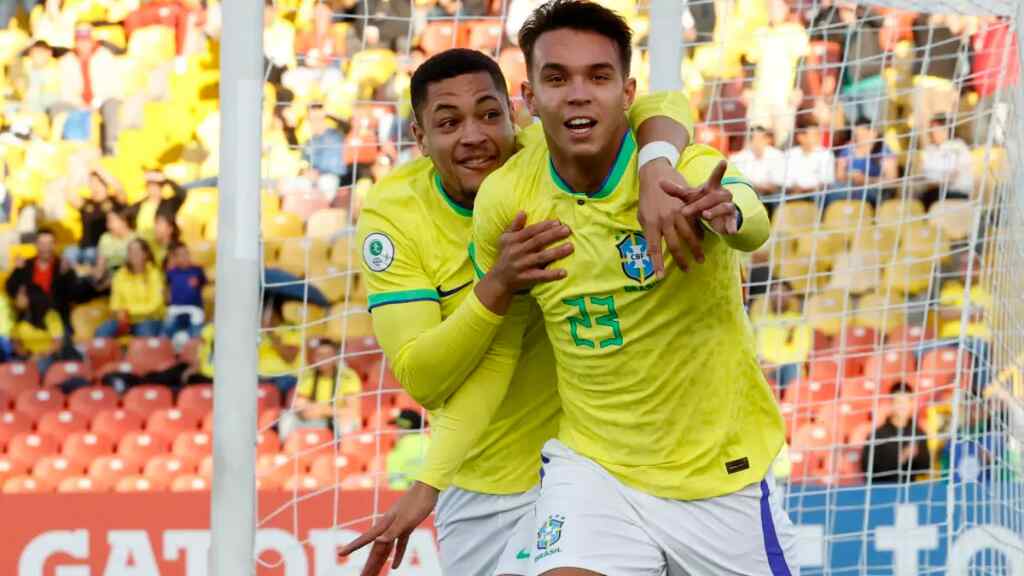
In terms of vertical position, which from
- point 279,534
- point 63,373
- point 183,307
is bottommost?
point 279,534

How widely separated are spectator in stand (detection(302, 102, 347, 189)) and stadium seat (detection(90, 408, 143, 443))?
1680mm

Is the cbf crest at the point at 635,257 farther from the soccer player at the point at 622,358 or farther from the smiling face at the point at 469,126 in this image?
the smiling face at the point at 469,126

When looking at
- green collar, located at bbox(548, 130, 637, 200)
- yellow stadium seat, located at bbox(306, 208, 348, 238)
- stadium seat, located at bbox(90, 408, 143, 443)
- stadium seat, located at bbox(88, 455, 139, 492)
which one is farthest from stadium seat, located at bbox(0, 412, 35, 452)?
green collar, located at bbox(548, 130, 637, 200)

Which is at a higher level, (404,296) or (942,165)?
(942,165)

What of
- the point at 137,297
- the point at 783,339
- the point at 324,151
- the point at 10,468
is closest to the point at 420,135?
the point at 783,339

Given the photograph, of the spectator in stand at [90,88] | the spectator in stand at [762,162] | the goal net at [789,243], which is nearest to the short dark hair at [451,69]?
the goal net at [789,243]

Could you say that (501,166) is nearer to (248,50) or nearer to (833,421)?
(248,50)

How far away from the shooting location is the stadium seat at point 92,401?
8.02 m

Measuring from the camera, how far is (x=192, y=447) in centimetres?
→ 770

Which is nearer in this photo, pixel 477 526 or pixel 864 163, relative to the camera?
pixel 477 526

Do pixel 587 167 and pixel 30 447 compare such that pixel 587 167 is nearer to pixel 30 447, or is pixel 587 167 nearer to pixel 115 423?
pixel 115 423

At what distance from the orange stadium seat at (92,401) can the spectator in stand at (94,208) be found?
2.87 ft

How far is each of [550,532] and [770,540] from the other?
43 centimetres

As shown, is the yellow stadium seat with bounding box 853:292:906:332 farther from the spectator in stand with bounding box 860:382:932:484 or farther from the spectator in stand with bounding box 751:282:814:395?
the spectator in stand with bounding box 860:382:932:484
